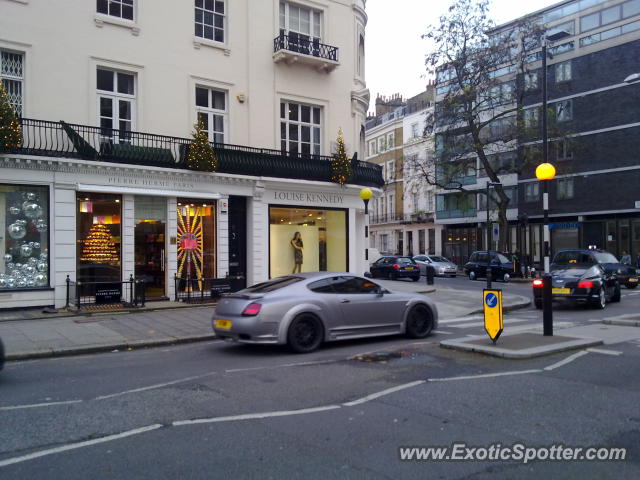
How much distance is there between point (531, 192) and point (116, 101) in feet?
120

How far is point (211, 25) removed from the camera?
19547mm

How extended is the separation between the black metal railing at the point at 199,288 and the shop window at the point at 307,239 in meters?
2.78

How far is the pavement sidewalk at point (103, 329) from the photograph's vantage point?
10656 millimetres

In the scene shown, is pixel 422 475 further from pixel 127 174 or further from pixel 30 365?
pixel 127 174

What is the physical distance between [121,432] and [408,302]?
280 inches

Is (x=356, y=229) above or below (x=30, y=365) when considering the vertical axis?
above

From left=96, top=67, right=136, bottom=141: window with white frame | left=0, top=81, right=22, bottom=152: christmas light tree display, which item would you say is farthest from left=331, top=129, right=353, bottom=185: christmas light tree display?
left=0, top=81, right=22, bottom=152: christmas light tree display

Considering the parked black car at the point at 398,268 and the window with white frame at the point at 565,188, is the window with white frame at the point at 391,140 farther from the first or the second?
the parked black car at the point at 398,268

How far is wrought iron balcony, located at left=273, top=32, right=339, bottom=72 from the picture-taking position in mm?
20359

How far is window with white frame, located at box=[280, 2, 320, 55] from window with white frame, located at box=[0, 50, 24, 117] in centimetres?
889

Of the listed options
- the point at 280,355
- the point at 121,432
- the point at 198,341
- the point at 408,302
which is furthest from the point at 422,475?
the point at 198,341

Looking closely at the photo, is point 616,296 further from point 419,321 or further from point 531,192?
point 531,192

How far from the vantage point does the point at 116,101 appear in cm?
1738

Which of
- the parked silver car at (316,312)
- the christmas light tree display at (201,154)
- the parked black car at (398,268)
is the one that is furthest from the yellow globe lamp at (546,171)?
the parked black car at (398,268)
